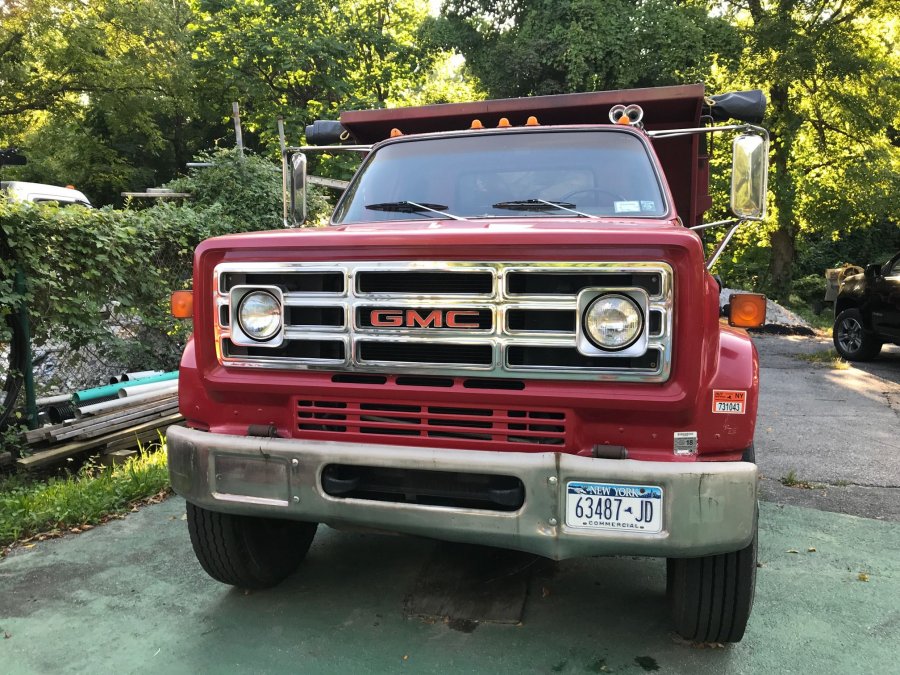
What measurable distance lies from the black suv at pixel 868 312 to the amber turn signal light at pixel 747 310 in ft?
25.4

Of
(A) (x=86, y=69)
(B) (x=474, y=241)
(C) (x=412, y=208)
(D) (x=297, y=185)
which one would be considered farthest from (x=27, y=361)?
(A) (x=86, y=69)

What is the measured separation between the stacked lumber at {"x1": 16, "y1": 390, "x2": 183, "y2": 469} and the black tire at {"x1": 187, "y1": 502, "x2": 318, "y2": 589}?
2663 mm

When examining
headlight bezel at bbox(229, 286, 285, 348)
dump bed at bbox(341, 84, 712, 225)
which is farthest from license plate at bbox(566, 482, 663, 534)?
dump bed at bbox(341, 84, 712, 225)

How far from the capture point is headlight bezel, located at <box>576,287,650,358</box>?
2428 millimetres

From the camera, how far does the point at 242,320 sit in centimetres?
286

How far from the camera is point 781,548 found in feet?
12.7

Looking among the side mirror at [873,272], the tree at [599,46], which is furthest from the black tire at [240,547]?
the tree at [599,46]

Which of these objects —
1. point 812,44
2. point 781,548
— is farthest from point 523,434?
point 812,44

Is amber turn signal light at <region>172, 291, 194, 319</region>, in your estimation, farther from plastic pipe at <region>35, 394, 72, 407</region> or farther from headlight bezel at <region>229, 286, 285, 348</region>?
plastic pipe at <region>35, 394, 72, 407</region>

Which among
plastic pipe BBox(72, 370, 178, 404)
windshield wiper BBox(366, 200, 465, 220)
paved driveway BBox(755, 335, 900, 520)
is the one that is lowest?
paved driveway BBox(755, 335, 900, 520)

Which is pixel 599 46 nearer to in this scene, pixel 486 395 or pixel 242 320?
pixel 242 320

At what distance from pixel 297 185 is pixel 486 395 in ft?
8.15

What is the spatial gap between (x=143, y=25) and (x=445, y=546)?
793 inches

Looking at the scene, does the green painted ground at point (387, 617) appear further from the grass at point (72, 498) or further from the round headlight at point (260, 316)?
the round headlight at point (260, 316)
